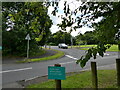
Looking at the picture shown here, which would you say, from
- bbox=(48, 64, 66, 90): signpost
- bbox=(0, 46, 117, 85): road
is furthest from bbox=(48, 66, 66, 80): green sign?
bbox=(0, 46, 117, 85): road

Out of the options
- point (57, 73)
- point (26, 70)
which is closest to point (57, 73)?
point (57, 73)

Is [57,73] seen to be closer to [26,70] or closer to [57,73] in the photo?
[57,73]

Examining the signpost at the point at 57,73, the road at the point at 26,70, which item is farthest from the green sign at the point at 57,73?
the road at the point at 26,70

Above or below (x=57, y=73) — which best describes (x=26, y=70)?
below

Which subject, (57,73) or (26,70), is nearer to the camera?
(57,73)

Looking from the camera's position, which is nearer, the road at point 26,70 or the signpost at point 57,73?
the signpost at point 57,73

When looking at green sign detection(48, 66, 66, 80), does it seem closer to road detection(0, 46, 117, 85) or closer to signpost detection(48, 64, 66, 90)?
signpost detection(48, 64, 66, 90)

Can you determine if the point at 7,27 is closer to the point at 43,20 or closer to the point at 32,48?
the point at 32,48

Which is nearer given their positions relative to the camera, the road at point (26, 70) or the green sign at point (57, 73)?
the green sign at point (57, 73)

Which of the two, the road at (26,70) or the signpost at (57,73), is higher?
the signpost at (57,73)

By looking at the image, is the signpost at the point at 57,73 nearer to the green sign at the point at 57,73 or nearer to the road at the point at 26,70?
the green sign at the point at 57,73

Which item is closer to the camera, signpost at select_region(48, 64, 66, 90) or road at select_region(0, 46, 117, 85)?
signpost at select_region(48, 64, 66, 90)

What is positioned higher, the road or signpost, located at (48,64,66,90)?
signpost, located at (48,64,66,90)

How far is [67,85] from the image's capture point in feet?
12.2
